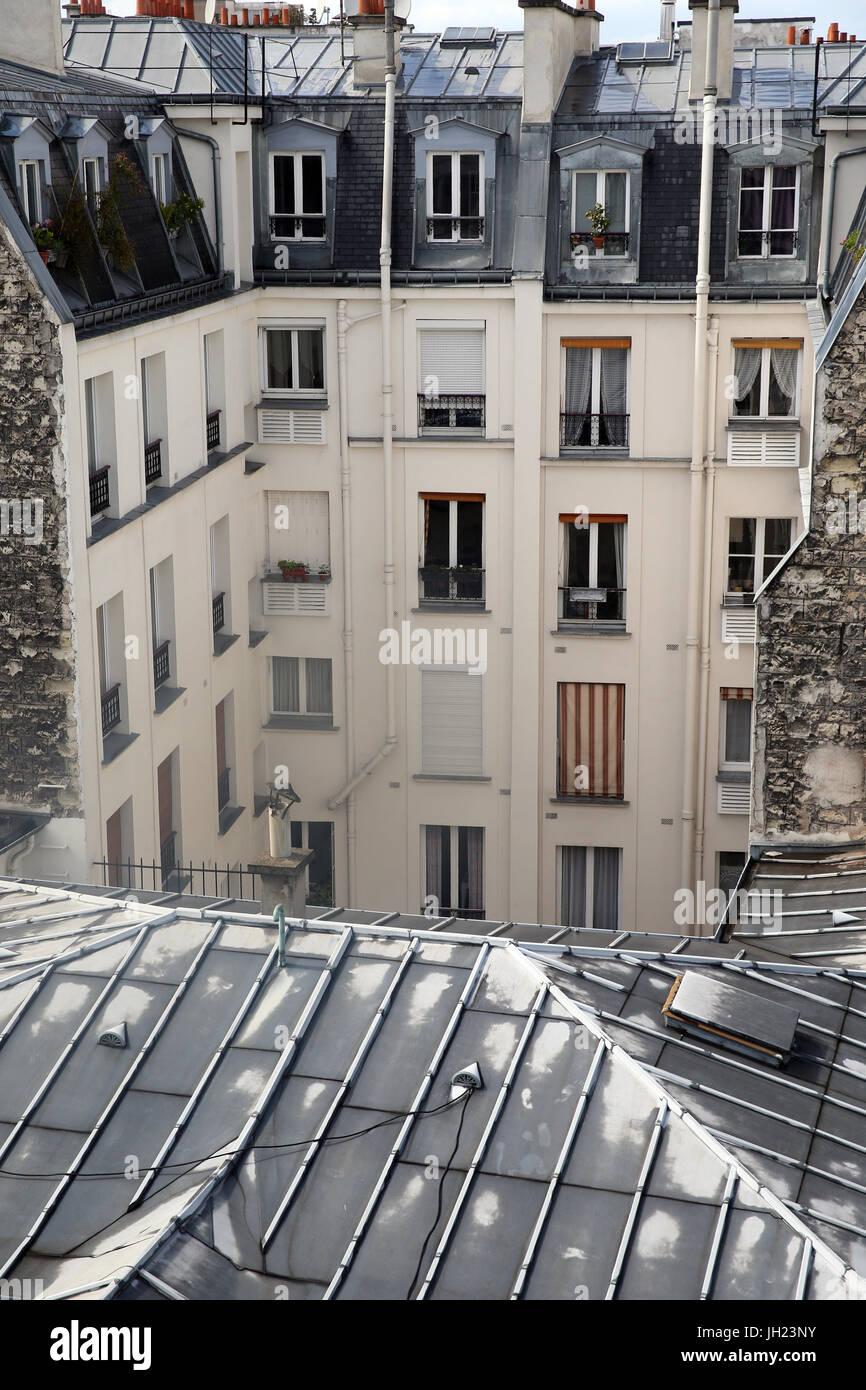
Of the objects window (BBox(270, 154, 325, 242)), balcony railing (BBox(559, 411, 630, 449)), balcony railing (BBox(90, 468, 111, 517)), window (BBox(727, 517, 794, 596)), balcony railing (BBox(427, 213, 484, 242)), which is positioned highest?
window (BBox(270, 154, 325, 242))

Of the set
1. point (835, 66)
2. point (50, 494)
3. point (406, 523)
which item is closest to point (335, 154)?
point (406, 523)

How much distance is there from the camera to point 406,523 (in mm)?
28984

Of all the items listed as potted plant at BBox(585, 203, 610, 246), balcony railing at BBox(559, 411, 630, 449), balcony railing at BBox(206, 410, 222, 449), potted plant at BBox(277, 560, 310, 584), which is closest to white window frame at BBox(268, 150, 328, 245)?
balcony railing at BBox(206, 410, 222, 449)

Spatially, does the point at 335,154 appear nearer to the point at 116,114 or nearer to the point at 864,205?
the point at 116,114

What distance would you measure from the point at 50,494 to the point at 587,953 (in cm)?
986

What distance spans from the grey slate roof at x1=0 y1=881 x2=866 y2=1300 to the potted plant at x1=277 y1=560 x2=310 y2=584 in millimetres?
13920

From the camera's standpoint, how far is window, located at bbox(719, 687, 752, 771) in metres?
28.8

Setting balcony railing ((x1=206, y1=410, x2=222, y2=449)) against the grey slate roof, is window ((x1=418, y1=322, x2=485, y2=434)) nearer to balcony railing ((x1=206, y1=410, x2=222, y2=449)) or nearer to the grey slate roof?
balcony railing ((x1=206, y1=410, x2=222, y2=449))

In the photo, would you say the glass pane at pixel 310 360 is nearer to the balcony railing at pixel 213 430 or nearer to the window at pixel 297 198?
the window at pixel 297 198

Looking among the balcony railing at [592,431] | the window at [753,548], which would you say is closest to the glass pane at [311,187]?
the balcony railing at [592,431]

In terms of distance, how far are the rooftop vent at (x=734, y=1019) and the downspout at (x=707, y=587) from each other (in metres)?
13.9

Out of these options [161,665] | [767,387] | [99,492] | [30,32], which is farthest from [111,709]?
[767,387]

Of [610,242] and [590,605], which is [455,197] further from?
[590,605]
